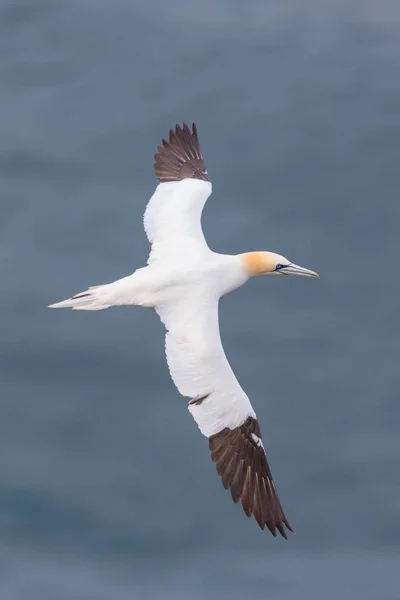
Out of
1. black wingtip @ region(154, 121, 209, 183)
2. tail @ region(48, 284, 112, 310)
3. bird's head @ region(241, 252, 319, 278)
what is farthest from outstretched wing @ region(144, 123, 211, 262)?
tail @ region(48, 284, 112, 310)

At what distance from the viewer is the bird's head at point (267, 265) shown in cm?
1517

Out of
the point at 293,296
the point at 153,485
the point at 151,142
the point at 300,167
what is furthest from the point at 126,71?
the point at 153,485

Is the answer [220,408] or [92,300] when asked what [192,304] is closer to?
[92,300]

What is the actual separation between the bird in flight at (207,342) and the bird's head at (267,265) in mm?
12

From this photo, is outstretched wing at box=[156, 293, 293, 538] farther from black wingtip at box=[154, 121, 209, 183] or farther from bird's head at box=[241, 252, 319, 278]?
black wingtip at box=[154, 121, 209, 183]

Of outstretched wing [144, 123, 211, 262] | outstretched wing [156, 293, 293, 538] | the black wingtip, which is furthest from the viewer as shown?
the black wingtip

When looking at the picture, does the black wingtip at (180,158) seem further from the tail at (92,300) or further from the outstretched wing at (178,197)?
the tail at (92,300)

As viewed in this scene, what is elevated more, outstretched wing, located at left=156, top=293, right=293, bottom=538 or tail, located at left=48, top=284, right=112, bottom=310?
tail, located at left=48, top=284, right=112, bottom=310

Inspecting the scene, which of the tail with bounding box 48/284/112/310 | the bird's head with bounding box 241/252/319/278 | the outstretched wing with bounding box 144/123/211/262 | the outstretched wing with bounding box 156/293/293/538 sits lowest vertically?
the outstretched wing with bounding box 156/293/293/538

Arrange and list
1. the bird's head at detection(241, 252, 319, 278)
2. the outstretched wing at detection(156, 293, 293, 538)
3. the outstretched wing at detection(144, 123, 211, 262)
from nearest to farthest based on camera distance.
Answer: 1. the outstretched wing at detection(156, 293, 293, 538)
2. the bird's head at detection(241, 252, 319, 278)
3. the outstretched wing at detection(144, 123, 211, 262)

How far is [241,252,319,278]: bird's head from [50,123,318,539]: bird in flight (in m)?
0.01

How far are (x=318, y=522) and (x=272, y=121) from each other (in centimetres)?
482

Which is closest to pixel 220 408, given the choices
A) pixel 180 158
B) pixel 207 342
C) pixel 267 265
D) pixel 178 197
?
pixel 207 342

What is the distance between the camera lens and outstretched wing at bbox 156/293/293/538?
1432 cm
